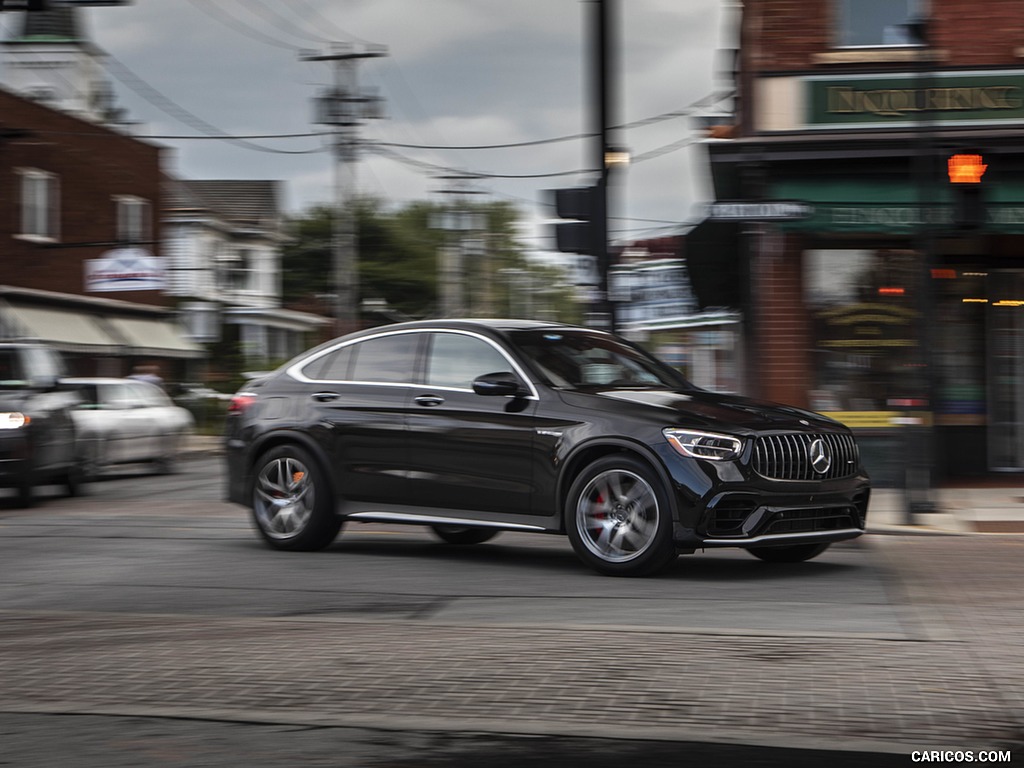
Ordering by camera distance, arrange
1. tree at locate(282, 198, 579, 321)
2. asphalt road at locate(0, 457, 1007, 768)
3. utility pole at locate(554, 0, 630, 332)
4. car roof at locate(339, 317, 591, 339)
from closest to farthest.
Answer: asphalt road at locate(0, 457, 1007, 768)
car roof at locate(339, 317, 591, 339)
utility pole at locate(554, 0, 630, 332)
tree at locate(282, 198, 579, 321)

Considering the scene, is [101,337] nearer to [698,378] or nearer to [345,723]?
[698,378]

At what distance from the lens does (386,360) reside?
10477mm

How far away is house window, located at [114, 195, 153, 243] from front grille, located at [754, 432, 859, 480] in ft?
109

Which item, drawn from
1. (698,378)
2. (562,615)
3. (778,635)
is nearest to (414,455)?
(562,615)

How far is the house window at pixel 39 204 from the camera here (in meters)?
35.3

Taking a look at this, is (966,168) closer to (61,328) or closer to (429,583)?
(429,583)

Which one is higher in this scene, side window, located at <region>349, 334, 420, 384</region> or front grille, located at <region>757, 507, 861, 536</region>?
side window, located at <region>349, 334, 420, 384</region>

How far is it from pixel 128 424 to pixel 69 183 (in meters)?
18.1

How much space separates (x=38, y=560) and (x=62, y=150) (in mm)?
28854

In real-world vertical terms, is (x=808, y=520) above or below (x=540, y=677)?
above

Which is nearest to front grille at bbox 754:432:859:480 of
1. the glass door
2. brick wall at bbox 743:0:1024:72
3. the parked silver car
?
brick wall at bbox 743:0:1024:72

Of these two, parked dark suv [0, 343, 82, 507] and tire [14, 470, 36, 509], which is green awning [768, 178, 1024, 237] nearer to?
parked dark suv [0, 343, 82, 507]

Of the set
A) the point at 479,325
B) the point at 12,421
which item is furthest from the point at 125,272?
the point at 479,325

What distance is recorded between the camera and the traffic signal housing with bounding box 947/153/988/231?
13578mm
